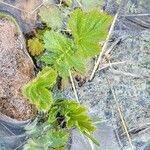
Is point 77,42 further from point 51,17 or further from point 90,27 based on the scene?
point 51,17

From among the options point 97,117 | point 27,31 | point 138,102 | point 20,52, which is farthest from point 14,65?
point 138,102

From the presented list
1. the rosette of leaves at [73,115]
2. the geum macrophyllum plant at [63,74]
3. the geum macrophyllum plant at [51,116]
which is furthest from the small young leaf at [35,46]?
the rosette of leaves at [73,115]

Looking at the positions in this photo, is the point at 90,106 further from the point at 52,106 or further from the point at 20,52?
the point at 20,52

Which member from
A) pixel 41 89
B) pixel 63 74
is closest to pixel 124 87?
pixel 63 74

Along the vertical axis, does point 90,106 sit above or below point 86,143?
above

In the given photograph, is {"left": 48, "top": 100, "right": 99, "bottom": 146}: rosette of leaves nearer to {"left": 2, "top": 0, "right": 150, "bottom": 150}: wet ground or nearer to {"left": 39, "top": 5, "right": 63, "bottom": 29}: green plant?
{"left": 2, "top": 0, "right": 150, "bottom": 150}: wet ground

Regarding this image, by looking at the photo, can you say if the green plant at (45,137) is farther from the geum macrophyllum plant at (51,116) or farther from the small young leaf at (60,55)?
the small young leaf at (60,55)

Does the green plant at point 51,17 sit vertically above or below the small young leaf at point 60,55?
above
